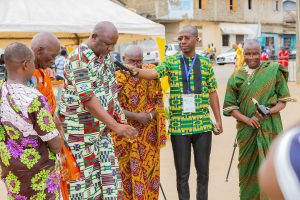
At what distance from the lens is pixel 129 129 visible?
3574 mm

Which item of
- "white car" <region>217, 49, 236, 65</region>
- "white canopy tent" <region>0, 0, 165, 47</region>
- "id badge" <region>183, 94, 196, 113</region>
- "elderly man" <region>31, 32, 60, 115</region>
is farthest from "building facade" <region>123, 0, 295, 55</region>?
"elderly man" <region>31, 32, 60, 115</region>

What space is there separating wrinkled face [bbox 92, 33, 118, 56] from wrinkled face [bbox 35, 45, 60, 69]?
294mm

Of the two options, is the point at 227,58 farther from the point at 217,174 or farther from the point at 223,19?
the point at 217,174

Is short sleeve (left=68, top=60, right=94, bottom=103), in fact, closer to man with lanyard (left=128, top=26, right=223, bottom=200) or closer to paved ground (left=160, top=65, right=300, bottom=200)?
man with lanyard (left=128, top=26, right=223, bottom=200)

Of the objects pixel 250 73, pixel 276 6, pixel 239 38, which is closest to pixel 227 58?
pixel 239 38

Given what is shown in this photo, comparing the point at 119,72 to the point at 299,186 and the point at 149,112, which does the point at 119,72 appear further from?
the point at 299,186

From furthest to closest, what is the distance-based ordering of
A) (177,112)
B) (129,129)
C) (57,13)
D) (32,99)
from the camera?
1. (57,13)
2. (177,112)
3. (129,129)
4. (32,99)

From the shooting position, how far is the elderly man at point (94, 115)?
11.6 ft

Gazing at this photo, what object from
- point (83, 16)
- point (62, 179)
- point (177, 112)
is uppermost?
point (83, 16)

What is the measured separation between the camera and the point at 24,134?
3.08 m

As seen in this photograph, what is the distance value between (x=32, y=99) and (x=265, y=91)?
2.41m

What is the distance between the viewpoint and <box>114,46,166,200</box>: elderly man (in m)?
4.51

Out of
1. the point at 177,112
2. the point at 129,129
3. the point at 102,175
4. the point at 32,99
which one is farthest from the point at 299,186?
the point at 177,112

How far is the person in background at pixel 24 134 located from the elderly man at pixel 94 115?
45 centimetres
